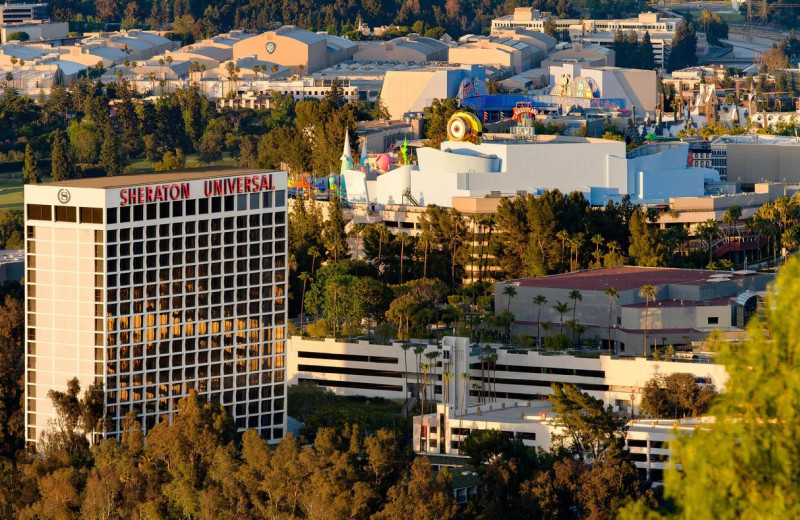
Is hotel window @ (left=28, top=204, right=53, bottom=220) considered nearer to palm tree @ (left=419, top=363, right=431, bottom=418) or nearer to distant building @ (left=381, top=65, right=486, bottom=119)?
palm tree @ (left=419, top=363, right=431, bottom=418)

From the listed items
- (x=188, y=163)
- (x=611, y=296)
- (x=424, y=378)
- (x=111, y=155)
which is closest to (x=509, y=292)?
(x=611, y=296)

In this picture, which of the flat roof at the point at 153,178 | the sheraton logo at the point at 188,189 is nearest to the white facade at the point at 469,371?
the sheraton logo at the point at 188,189

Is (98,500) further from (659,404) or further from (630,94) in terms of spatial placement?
(630,94)

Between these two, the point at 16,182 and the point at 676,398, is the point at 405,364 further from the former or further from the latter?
the point at 16,182

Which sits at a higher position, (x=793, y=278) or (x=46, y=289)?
(x=793, y=278)

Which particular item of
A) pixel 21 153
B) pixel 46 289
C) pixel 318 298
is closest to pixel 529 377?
pixel 318 298

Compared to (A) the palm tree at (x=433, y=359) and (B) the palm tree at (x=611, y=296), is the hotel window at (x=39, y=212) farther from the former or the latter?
(B) the palm tree at (x=611, y=296)
